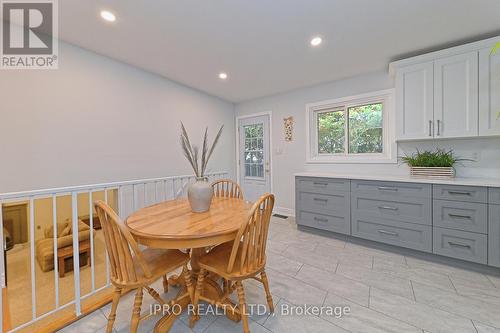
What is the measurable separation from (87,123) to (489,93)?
183 inches

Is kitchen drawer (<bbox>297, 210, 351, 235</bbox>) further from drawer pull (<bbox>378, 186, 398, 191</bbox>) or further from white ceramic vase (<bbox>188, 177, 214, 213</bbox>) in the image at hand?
white ceramic vase (<bbox>188, 177, 214, 213</bbox>)

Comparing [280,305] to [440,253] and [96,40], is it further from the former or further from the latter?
[96,40]

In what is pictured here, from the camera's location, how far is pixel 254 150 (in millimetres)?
4660

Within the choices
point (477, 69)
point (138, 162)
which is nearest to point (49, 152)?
point (138, 162)

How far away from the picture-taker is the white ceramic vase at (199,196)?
1.73m

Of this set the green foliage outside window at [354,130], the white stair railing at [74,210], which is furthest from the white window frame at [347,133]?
the white stair railing at [74,210]

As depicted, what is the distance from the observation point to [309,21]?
2047mm

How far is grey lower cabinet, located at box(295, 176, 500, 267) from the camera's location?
206cm

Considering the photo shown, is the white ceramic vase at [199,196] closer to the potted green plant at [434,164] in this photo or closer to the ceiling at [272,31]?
the ceiling at [272,31]

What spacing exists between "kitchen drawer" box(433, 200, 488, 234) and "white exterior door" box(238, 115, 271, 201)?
8.88ft

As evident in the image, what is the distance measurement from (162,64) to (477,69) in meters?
3.80
